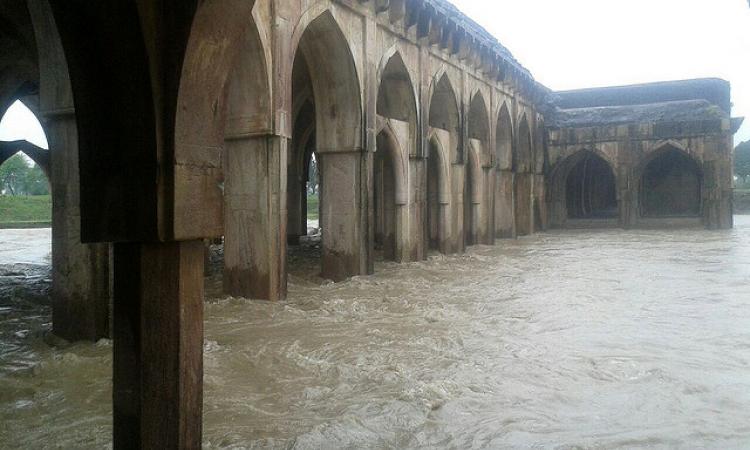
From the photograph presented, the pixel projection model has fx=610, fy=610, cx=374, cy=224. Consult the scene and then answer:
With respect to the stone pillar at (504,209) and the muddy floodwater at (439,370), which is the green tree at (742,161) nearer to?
the stone pillar at (504,209)

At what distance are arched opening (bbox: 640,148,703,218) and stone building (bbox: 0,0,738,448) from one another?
15.2ft

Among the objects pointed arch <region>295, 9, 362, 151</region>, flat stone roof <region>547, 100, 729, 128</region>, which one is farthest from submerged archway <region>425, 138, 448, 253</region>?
flat stone roof <region>547, 100, 729, 128</region>

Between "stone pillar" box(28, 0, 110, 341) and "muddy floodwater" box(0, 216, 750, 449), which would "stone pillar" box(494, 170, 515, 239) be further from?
"stone pillar" box(28, 0, 110, 341)

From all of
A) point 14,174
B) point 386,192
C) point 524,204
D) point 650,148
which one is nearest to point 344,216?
point 386,192

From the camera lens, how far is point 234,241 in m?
8.71

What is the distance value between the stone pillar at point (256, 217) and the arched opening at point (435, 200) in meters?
7.44

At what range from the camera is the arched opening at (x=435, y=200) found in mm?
15609

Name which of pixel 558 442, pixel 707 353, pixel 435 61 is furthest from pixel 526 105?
pixel 558 442

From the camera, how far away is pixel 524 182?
2386 cm

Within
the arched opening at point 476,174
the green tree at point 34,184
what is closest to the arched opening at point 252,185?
the arched opening at point 476,174

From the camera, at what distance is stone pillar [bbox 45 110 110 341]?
5.93 m

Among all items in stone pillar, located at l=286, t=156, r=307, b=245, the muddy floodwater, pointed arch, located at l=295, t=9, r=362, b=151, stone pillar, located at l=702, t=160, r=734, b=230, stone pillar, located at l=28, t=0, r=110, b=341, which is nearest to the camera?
the muddy floodwater

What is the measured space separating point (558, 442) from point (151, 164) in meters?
2.72

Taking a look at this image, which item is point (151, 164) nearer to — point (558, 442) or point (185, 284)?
point (185, 284)
